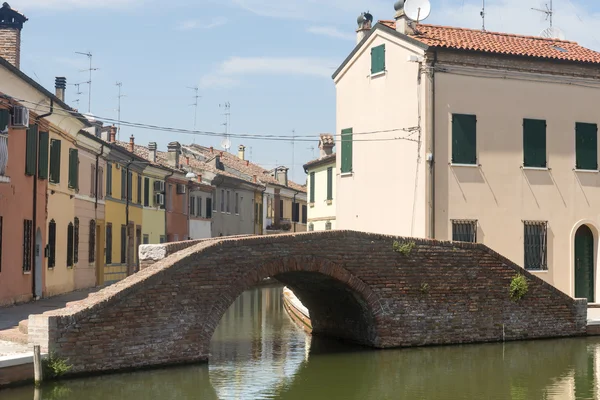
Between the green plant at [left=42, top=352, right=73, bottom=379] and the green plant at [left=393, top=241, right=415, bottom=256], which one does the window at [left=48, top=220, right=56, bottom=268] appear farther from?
the green plant at [left=42, top=352, right=73, bottom=379]

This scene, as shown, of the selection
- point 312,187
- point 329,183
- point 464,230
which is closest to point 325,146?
point 312,187

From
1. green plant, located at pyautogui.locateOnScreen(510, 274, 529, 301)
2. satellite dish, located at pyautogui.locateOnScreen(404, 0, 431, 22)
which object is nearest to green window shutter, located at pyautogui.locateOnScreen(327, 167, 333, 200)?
satellite dish, located at pyautogui.locateOnScreen(404, 0, 431, 22)

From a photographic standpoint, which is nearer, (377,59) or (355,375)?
(355,375)

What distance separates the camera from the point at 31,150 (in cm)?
2402

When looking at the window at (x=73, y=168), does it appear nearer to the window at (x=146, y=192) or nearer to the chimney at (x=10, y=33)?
the chimney at (x=10, y=33)

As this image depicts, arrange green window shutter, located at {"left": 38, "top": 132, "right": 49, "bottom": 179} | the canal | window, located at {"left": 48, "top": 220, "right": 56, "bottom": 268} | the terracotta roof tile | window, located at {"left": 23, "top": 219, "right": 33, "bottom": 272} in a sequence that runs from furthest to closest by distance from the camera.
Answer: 1. window, located at {"left": 48, "top": 220, "right": 56, "bottom": 268}
2. green window shutter, located at {"left": 38, "top": 132, "right": 49, "bottom": 179}
3. window, located at {"left": 23, "top": 219, "right": 33, "bottom": 272}
4. the terracotta roof tile
5. the canal

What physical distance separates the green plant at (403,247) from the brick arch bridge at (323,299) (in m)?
0.03

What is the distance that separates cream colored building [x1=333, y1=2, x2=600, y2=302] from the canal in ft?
11.7

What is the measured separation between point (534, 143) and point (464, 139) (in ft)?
6.94

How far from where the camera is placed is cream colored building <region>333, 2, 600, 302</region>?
22.9m

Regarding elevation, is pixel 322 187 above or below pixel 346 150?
below

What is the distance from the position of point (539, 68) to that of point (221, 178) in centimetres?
2821

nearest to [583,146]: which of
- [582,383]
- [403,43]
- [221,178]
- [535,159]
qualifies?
[535,159]

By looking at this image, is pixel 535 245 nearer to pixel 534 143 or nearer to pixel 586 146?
pixel 534 143
